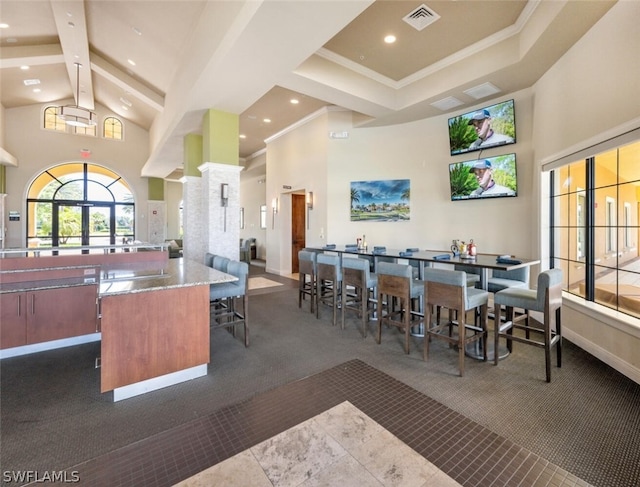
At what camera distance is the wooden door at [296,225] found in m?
8.20

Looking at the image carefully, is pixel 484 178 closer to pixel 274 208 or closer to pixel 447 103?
pixel 447 103

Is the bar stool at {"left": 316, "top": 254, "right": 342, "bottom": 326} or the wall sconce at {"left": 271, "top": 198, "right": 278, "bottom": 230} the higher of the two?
the wall sconce at {"left": 271, "top": 198, "right": 278, "bottom": 230}

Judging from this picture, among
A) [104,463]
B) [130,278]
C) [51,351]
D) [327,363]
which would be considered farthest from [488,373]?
[51,351]

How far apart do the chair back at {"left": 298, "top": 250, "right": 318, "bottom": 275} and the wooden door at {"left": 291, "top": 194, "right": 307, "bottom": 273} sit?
12.1ft

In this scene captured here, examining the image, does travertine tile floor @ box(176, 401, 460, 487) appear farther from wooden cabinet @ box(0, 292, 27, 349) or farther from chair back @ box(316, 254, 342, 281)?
wooden cabinet @ box(0, 292, 27, 349)

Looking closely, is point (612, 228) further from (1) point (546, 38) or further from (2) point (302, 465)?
(2) point (302, 465)

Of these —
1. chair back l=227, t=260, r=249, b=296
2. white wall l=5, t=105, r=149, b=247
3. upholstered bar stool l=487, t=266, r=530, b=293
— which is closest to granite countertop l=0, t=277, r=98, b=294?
chair back l=227, t=260, r=249, b=296

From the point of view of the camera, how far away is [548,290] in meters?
2.55

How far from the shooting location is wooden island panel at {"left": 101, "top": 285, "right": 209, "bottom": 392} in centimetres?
221

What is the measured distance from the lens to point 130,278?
2.62 meters

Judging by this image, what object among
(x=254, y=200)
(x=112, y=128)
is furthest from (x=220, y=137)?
(x=112, y=128)

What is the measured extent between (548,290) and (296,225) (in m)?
6.45

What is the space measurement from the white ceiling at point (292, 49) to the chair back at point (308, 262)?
2.44 m

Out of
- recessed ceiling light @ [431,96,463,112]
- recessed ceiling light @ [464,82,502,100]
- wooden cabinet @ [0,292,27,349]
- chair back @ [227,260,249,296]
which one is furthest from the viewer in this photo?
recessed ceiling light @ [431,96,463,112]
